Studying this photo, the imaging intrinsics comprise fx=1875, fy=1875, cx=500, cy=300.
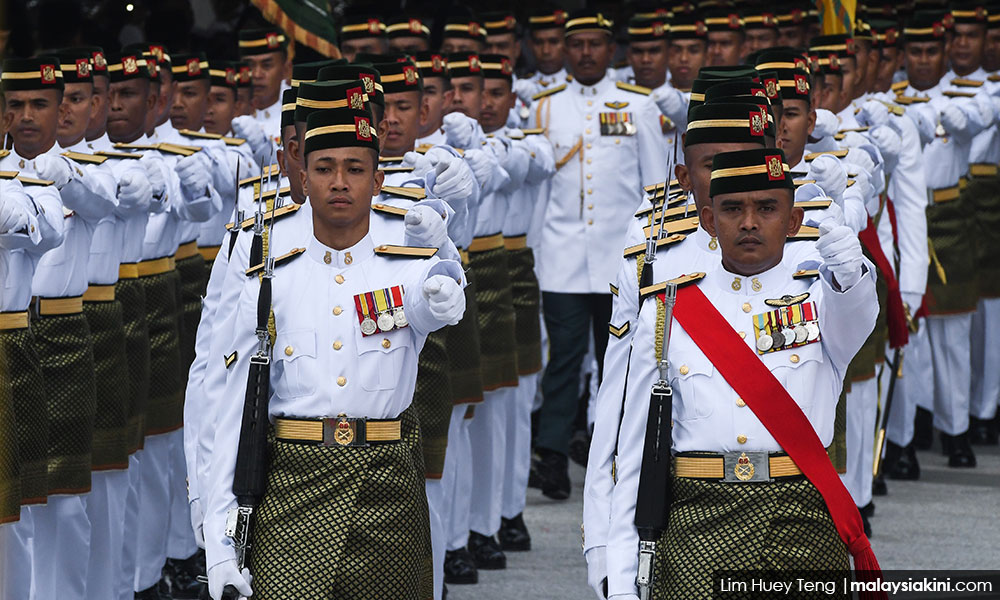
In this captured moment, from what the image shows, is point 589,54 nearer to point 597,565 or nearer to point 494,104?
point 494,104

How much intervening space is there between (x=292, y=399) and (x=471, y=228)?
3.00 metres

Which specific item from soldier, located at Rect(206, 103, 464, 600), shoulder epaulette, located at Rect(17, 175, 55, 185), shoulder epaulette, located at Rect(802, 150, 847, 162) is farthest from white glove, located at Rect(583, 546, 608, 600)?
shoulder epaulette, located at Rect(802, 150, 847, 162)

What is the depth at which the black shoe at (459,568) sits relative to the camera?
26.7 feet

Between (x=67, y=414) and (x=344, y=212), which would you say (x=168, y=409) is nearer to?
(x=67, y=414)

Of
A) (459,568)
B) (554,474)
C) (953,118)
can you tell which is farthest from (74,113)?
(953,118)

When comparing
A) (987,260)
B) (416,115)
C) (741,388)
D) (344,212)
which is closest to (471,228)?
(416,115)

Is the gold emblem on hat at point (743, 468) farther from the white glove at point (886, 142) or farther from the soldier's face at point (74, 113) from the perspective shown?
the white glove at point (886, 142)

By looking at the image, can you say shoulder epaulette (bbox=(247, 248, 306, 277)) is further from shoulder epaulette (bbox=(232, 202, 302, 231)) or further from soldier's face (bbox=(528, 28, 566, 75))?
soldier's face (bbox=(528, 28, 566, 75))

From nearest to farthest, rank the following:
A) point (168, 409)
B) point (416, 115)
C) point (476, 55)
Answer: point (416, 115)
point (168, 409)
point (476, 55)

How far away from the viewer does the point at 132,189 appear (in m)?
7.05

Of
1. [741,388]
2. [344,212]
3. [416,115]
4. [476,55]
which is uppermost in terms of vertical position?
[476,55]

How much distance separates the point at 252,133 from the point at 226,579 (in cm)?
463

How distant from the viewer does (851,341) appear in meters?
4.73

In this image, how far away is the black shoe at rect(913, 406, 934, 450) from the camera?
38.0 ft
